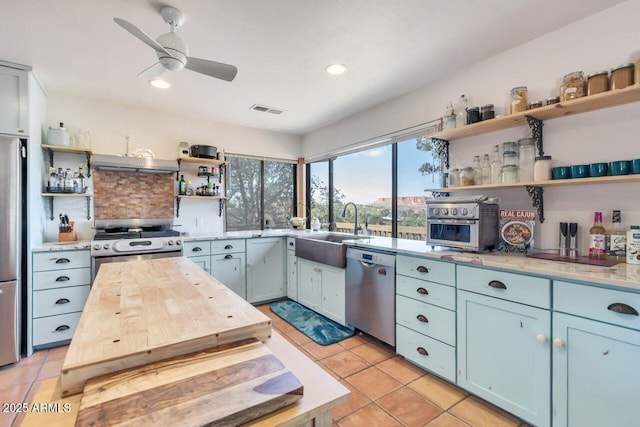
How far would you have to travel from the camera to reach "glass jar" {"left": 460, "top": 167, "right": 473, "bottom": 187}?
2399 millimetres

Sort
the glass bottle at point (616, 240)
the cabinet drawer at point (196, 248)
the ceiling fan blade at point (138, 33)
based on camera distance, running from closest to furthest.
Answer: the ceiling fan blade at point (138, 33)
the glass bottle at point (616, 240)
the cabinet drawer at point (196, 248)

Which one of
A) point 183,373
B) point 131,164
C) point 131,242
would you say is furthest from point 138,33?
point 131,242

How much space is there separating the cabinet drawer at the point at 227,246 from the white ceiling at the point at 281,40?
63.2 inches

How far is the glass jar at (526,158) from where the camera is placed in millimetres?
2076

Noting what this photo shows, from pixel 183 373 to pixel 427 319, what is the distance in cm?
181

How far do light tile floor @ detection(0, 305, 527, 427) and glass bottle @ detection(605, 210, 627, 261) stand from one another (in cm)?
112

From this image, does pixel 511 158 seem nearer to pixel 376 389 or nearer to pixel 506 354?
pixel 506 354

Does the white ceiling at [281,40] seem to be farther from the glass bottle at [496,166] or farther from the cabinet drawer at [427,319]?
the cabinet drawer at [427,319]

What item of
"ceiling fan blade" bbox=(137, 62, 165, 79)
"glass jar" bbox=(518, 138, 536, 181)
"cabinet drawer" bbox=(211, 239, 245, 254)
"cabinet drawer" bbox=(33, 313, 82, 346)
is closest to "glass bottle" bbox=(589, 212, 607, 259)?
"glass jar" bbox=(518, 138, 536, 181)

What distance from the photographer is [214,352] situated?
91 cm

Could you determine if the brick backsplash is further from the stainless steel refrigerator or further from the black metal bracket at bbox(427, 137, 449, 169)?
the black metal bracket at bbox(427, 137, 449, 169)

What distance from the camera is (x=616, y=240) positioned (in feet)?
5.62

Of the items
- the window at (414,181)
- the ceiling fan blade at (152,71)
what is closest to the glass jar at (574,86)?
the window at (414,181)

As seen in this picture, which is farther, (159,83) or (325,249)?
(325,249)
